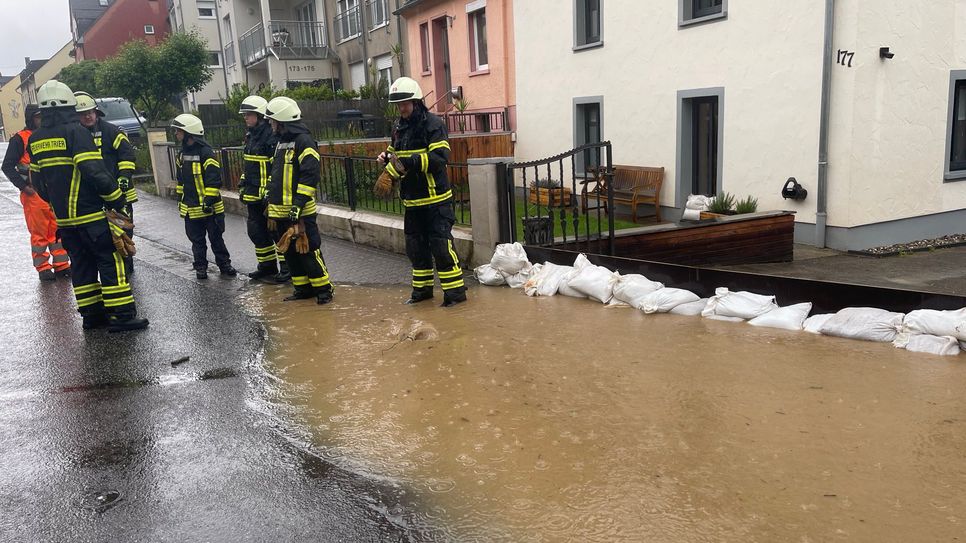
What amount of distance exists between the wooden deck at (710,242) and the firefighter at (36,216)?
594 cm

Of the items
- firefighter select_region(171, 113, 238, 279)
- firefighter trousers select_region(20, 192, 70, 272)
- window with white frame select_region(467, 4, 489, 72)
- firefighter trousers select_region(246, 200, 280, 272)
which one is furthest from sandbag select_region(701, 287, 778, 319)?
window with white frame select_region(467, 4, 489, 72)

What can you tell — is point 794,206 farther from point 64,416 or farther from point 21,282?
point 21,282

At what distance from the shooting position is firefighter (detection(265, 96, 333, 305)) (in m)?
6.81

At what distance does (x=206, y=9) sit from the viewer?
4138cm

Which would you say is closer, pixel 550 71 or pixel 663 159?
pixel 663 159

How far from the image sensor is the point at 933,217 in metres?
10.7

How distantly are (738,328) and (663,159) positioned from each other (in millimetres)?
7118

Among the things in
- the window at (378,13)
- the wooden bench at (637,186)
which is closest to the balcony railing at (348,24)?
the window at (378,13)

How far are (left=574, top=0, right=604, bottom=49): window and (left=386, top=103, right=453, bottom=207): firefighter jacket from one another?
27.1ft

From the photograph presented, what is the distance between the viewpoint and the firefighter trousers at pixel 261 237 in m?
8.06

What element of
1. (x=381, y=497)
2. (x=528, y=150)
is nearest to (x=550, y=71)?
(x=528, y=150)

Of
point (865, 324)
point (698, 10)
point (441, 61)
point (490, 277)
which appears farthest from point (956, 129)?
point (441, 61)

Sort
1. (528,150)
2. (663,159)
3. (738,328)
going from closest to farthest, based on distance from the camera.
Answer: (738,328) < (663,159) < (528,150)

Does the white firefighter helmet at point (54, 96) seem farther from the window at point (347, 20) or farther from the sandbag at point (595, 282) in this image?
the window at point (347, 20)
